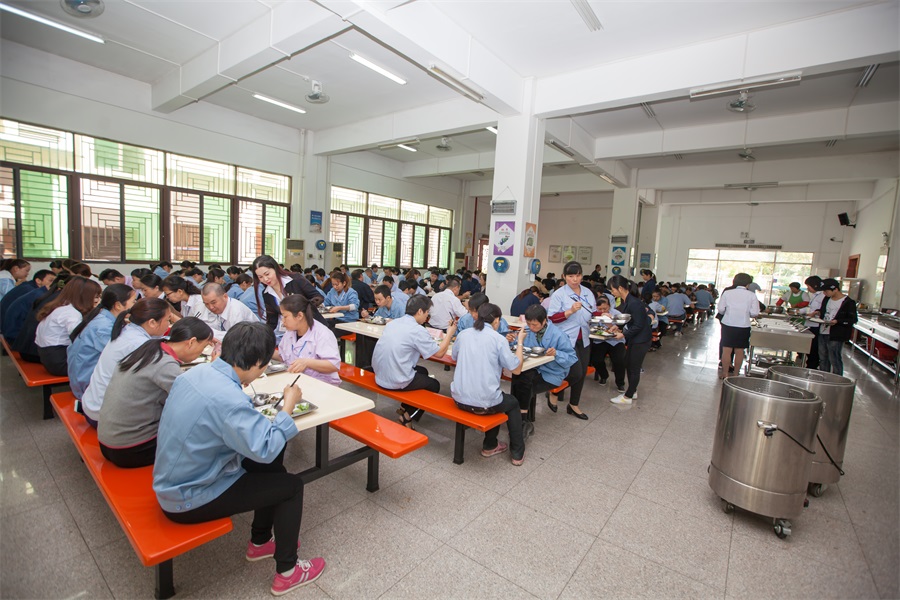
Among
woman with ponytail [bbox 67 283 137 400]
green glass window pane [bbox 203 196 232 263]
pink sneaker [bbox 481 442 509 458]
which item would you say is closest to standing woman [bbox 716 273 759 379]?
pink sneaker [bbox 481 442 509 458]

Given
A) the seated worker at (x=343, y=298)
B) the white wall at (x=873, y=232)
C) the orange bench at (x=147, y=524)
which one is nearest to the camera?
the orange bench at (x=147, y=524)

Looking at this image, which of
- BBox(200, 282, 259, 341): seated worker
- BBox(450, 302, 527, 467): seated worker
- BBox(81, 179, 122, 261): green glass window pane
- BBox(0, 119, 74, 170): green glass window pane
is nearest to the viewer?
BBox(450, 302, 527, 467): seated worker

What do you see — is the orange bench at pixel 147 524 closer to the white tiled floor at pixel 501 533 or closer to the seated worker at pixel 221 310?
the white tiled floor at pixel 501 533

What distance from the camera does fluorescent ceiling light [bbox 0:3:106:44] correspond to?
5.41 meters

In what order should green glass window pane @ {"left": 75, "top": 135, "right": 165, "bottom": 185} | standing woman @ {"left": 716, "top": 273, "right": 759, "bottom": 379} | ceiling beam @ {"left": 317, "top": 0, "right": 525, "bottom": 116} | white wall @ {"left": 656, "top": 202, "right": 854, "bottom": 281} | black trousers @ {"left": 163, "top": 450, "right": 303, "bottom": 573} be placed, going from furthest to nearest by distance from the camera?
1. white wall @ {"left": 656, "top": 202, "right": 854, "bottom": 281}
2. green glass window pane @ {"left": 75, "top": 135, "right": 165, "bottom": 185}
3. standing woman @ {"left": 716, "top": 273, "right": 759, "bottom": 379}
4. ceiling beam @ {"left": 317, "top": 0, "right": 525, "bottom": 116}
5. black trousers @ {"left": 163, "top": 450, "right": 303, "bottom": 573}

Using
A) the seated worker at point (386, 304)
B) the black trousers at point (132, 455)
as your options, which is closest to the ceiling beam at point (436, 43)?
the seated worker at point (386, 304)

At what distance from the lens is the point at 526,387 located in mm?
3961

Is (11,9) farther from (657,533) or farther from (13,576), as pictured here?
(657,533)

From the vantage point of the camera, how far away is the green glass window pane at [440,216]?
1531 centimetres

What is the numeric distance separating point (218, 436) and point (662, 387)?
5609 mm

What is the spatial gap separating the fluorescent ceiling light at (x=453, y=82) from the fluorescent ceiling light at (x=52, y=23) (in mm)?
5263

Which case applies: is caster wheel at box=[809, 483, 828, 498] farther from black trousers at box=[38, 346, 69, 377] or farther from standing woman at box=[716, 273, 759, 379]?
black trousers at box=[38, 346, 69, 377]

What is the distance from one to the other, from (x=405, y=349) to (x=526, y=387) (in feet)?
4.02

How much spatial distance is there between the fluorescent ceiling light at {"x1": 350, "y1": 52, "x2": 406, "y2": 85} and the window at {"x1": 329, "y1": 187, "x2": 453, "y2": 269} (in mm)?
5382
